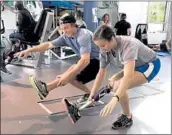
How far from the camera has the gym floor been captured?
84.6 inches

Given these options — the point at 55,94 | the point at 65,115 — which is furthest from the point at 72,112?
the point at 55,94

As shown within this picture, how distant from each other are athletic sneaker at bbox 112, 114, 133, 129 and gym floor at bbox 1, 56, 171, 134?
0.15ft

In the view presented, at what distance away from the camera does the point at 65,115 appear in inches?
97.5

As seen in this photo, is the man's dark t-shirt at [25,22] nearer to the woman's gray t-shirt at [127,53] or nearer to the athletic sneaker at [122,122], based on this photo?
the woman's gray t-shirt at [127,53]

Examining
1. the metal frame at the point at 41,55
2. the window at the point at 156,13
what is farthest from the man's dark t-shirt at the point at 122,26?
the window at the point at 156,13

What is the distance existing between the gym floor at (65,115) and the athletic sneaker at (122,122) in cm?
5

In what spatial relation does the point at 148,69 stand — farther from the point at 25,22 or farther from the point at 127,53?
the point at 25,22

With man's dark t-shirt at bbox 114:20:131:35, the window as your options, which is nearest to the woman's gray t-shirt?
man's dark t-shirt at bbox 114:20:131:35

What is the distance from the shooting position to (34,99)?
2.87 meters

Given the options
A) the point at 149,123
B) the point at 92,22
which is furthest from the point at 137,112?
the point at 92,22

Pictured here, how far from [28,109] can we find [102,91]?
0.88 meters

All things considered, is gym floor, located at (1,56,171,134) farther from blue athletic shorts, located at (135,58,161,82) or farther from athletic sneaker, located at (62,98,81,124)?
blue athletic shorts, located at (135,58,161,82)

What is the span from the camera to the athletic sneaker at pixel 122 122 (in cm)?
221

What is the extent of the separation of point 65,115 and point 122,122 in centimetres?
62
